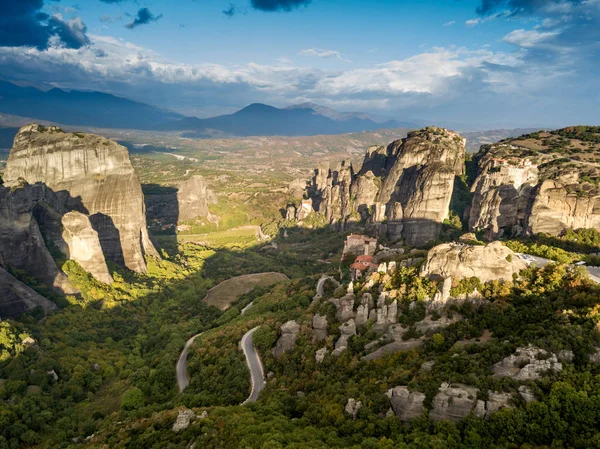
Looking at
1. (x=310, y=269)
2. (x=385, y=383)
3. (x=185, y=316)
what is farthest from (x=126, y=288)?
(x=385, y=383)

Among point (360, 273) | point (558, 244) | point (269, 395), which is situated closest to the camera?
point (269, 395)

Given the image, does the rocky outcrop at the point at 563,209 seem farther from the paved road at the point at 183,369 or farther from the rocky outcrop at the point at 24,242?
the rocky outcrop at the point at 24,242

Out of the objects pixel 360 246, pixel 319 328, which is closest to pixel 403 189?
pixel 360 246

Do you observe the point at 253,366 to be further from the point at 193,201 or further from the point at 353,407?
the point at 193,201

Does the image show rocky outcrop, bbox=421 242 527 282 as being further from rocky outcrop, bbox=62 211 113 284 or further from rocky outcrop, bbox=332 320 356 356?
rocky outcrop, bbox=62 211 113 284

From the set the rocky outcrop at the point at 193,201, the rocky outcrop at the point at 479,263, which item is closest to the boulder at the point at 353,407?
the rocky outcrop at the point at 479,263

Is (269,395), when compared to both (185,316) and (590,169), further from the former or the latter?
(590,169)
